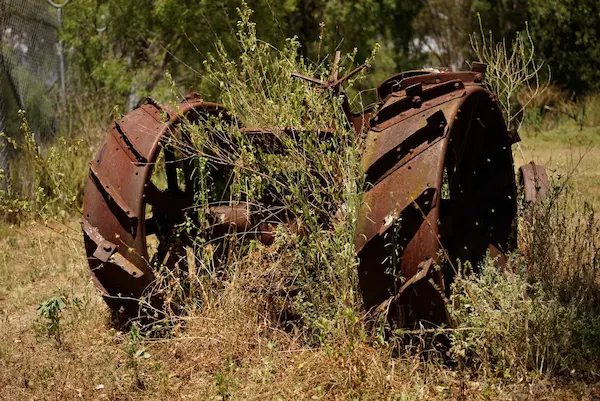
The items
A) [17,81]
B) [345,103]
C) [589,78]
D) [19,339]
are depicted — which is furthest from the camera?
[589,78]

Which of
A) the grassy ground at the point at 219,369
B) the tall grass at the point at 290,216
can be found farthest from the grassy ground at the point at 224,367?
the tall grass at the point at 290,216

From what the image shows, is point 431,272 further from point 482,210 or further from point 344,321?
point 482,210

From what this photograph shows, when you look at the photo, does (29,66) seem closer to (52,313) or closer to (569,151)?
(52,313)

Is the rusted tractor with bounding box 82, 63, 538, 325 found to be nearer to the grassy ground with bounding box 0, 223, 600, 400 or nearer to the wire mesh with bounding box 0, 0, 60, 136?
the grassy ground with bounding box 0, 223, 600, 400

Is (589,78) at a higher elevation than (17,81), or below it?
below

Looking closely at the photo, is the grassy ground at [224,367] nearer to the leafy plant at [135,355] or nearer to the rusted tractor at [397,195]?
the leafy plant at [135,355]

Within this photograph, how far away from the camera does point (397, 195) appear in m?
3.65

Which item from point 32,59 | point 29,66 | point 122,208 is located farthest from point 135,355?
point 32,59

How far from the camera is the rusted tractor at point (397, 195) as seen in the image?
365 cm

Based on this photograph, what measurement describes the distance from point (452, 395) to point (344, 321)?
63cm

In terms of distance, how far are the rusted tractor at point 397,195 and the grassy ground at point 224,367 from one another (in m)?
0.28

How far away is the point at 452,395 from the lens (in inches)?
146

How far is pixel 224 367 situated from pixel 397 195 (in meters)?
1.35

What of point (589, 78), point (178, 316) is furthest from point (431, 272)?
point (589, 78)
